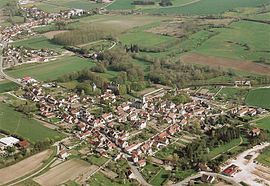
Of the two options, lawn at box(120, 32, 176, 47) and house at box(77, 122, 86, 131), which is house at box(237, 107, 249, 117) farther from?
lawn at box(120, 32, 176, 47)

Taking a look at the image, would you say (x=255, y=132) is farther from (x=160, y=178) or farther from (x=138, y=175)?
(x=138, y=175)

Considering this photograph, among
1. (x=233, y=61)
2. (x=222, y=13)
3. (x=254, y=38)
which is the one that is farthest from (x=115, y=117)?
(x=222, y=13)

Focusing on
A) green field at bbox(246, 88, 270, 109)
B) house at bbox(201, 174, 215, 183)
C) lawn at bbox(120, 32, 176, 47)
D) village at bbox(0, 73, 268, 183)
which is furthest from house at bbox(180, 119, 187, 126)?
lawn at bbox(120, 32, 176, 47)

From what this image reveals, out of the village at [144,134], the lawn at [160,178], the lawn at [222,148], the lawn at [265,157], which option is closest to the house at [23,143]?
the village at [144,134]

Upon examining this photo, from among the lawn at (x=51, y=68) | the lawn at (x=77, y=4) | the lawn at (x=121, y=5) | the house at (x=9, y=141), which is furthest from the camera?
the lawn at (x=77, y=4)

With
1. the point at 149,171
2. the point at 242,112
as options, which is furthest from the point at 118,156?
the point at 242,112

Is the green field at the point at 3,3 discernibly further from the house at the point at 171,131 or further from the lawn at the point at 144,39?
the house at the point at 171,131

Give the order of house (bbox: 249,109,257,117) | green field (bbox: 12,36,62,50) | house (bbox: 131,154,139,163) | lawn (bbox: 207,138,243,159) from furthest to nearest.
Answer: green field (bbox: 12,36,62,50), house (bbox: 249,109,257,117), lawn (bbox: 207,138,243,159), house (bbox: 131,154,139,163)
